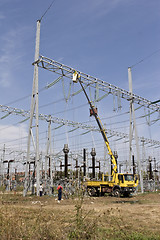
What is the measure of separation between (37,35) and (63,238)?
16.5m

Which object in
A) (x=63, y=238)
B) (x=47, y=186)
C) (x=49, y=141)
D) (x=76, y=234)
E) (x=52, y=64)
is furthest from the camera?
(x=49, y=141)

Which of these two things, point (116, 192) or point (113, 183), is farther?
point (113, 183)

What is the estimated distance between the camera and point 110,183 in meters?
19.8

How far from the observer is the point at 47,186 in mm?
21797

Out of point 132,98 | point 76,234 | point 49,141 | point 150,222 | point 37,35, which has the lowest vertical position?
point 150,222

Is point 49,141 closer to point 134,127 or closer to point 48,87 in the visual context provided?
point 48,87

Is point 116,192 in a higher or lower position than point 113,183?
lower

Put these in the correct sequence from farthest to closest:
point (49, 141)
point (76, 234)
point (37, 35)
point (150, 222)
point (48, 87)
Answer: point (49, 141) < point (48, 87) < point (37, 35) < point (150, 222) < point (76, 234)

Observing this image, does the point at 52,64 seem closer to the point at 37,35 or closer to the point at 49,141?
the point at 37,35

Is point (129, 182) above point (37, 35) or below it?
below

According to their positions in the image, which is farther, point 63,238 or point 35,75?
point 35,75

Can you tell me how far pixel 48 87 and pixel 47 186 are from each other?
8348mm

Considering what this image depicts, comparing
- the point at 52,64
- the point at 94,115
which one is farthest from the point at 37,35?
the point at 94,115

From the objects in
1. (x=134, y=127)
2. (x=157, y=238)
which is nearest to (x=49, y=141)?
(x=134, y=127)
